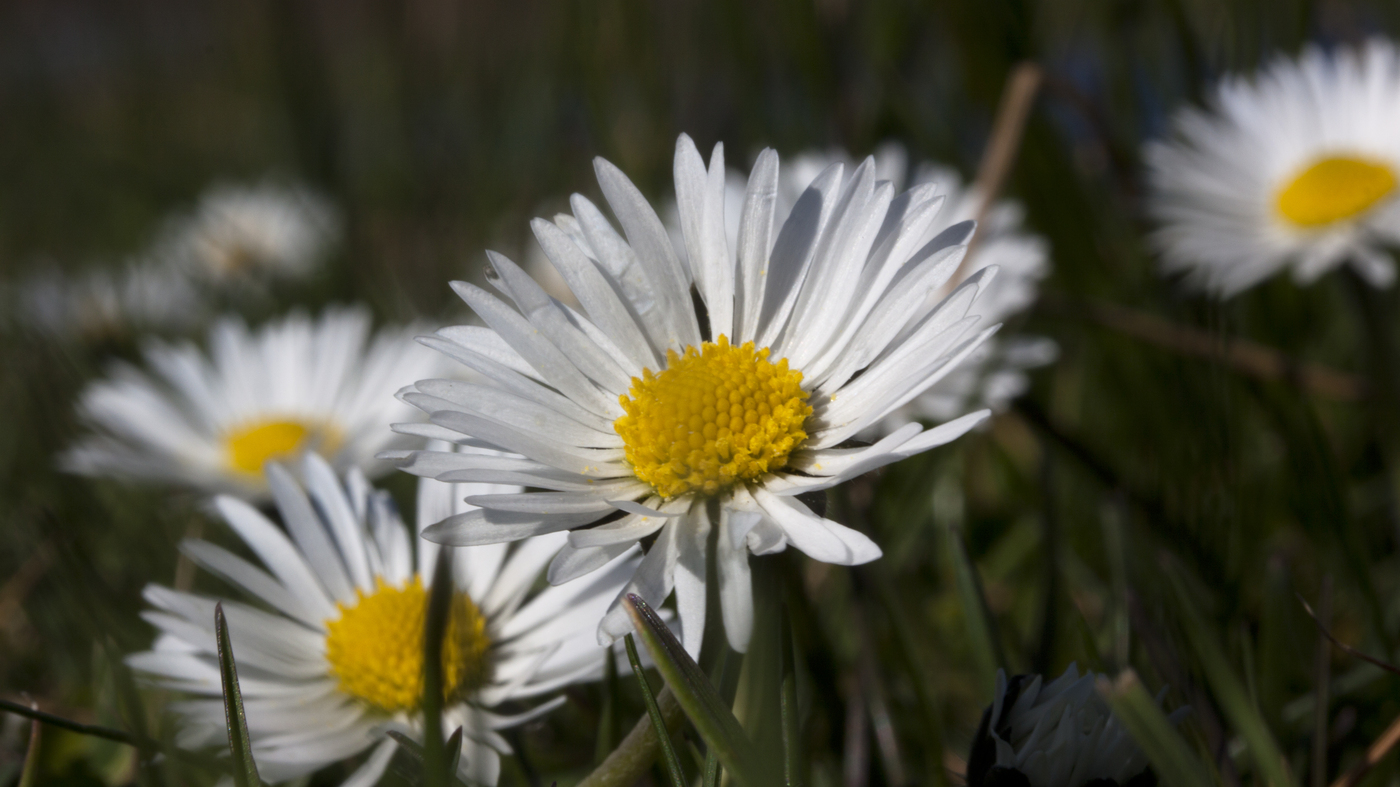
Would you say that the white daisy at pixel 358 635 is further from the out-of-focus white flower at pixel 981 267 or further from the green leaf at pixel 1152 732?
the out-of-focus white flower at pixel 981 267

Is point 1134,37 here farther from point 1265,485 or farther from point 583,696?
point 583,696

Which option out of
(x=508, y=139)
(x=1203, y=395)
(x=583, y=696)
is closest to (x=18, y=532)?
(x=583, y=696)

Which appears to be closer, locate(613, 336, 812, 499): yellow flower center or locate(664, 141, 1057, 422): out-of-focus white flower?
locate(613, 336, 812, 499): yellow flower center

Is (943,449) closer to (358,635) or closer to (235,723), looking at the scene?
(358,635)

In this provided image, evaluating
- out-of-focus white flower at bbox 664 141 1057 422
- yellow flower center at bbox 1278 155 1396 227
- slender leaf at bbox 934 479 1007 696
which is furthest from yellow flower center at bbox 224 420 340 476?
yellow flower center at bbox 1278 155 1396 227

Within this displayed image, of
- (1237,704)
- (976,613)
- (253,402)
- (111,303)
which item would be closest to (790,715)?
(976,613)

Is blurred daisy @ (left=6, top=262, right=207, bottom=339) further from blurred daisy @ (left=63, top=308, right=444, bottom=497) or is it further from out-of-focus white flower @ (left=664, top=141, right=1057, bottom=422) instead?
out-of-focus white flower @ (left=664, top=141, right=1057, bottom=422)

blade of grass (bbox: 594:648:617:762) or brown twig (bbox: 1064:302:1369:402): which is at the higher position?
brown twig (bbox: 1064:302:1369:402)
